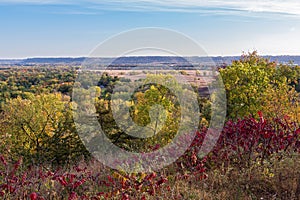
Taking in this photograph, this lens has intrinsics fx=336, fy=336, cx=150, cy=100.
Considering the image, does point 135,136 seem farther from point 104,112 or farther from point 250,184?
point 250,184

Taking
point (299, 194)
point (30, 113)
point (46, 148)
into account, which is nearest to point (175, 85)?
point (46, 148)

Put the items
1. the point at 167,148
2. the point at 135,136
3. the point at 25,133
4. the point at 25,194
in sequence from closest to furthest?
the point at 25,194, the point at 167,148, the point at 135,136, the point at 25,133

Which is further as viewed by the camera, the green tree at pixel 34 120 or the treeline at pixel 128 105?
the green tree at pixel 34 120

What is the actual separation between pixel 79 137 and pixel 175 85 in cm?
780

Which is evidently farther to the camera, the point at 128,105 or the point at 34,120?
the point at 34,120

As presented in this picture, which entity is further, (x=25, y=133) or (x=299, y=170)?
(x=25, y=133)

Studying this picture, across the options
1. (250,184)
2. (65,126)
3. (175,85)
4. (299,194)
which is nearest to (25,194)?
(250,184)

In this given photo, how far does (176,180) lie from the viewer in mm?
5242

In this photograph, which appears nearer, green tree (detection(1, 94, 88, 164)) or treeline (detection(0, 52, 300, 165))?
treeline (detection(0, 52, 300, 165))

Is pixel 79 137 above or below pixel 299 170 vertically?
below

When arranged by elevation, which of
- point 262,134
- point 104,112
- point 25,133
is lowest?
point 25,133

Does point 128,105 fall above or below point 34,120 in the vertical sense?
above

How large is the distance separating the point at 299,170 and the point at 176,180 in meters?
1.81

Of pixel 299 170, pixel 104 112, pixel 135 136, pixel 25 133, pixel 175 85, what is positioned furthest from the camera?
pixel 25 133
